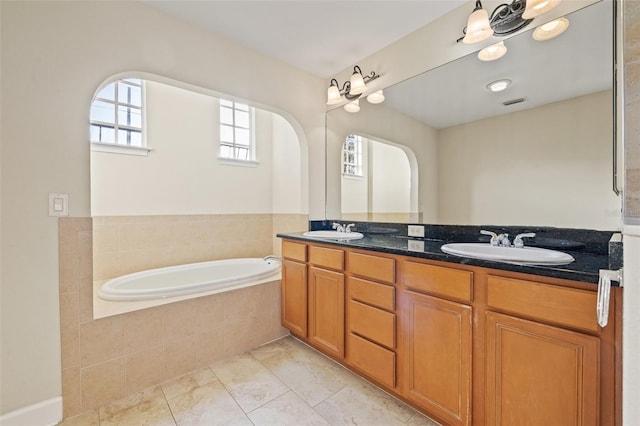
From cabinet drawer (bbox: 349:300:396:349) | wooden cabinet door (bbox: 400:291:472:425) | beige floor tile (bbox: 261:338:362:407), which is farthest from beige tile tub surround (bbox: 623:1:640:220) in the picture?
beige floor tile (bbox: 261:338:362:407)

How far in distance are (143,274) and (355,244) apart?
206 centimetres

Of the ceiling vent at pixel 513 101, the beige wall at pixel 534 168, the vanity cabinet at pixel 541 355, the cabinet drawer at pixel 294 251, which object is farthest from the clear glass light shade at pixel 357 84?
the vanity cabinet at pixel 541 355

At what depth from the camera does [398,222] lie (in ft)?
7.47

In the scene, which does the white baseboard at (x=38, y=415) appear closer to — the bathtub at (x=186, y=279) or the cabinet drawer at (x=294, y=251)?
the bathtub at (x=186, y=279)

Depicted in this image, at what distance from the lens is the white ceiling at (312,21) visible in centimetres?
181

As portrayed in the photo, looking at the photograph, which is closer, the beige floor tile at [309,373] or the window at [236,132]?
the beige floor tile at [309,373]

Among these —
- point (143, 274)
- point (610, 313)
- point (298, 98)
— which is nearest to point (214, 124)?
point (298, 98)

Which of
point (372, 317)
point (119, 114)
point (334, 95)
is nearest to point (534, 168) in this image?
point (372, 317)

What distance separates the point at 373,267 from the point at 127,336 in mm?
1558

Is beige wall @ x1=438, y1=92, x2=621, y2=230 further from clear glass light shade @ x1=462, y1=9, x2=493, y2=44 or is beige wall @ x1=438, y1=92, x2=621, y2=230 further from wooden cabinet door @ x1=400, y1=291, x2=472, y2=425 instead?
wooden cabinet door @ x1=400, y1=291, x2=472, y2=425

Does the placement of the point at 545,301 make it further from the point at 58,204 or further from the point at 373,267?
the point at 58,204

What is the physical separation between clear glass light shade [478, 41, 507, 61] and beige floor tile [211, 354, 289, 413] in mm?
2420

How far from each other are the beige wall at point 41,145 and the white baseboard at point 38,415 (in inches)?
1.1

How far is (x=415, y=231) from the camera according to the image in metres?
2.11
